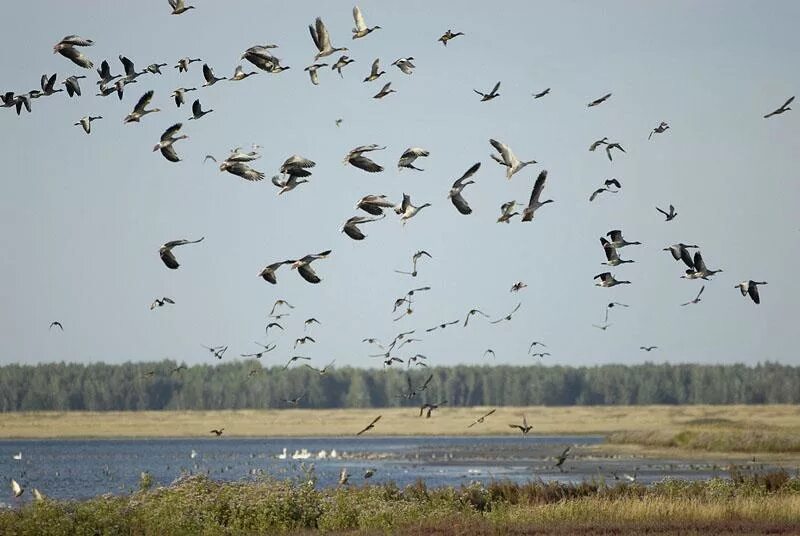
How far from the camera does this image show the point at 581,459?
88438 mm

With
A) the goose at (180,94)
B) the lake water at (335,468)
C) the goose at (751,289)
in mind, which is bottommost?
the lake water at (335,468)

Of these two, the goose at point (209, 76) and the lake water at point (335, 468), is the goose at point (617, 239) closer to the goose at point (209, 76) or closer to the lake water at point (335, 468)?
the goose at point (209, 76)

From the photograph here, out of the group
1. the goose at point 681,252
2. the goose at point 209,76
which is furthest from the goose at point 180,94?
the goose at point 681,252

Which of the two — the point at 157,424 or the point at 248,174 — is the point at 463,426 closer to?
the point at 157,424

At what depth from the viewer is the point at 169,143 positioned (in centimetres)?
2886

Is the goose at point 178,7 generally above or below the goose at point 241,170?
above

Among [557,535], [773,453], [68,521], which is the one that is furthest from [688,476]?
[68,521]

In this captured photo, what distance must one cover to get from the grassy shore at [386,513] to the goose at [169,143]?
33.5 ft

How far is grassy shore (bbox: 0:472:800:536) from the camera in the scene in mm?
33625

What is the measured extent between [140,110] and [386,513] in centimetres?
1302

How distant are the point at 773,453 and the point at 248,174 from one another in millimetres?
66668

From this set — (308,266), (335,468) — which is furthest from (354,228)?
(335,468)

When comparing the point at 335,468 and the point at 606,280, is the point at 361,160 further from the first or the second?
the point at 335,468

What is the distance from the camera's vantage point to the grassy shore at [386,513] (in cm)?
3362
